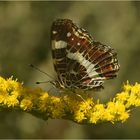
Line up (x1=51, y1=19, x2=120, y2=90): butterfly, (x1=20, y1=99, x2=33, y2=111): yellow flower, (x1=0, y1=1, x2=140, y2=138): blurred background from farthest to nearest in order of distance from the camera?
(x1=0, y1=1, x2=140, y2=138): blurred background < (x1=51, y1=19, x2=120, y2=90): butterfly < (x1=20, y1=99, x2=33, y2=111): yellow flower

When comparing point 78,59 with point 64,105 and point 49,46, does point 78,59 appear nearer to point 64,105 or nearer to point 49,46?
point 64,105

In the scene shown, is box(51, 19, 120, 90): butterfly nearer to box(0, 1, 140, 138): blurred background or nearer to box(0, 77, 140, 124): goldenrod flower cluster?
box(0, 77, 140, 124): goldenrod flower cluster

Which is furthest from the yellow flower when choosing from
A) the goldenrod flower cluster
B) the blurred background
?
the blurred background

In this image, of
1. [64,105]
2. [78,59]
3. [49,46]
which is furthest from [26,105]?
[49,46]

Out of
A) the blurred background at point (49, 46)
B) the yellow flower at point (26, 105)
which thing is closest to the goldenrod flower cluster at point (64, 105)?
the yellow flower at point (26, 105)

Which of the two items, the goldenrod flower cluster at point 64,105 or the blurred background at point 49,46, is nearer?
the goldenrod flower cluster at point 64,105

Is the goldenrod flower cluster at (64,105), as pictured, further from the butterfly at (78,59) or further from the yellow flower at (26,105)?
the butterfly at (78,59)
